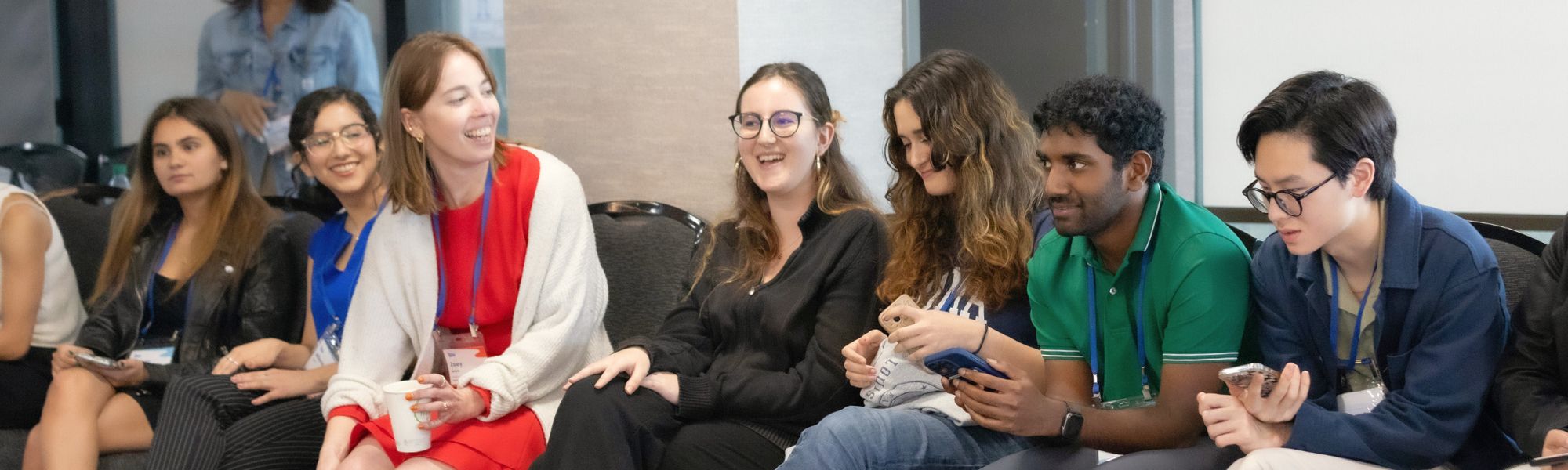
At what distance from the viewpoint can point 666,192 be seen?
392cm

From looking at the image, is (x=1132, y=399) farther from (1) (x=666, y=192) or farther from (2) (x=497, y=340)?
(1) (x=666, y=192)

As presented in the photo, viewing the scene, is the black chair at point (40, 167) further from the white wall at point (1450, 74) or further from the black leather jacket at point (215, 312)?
the white wall at point (1450, 74)

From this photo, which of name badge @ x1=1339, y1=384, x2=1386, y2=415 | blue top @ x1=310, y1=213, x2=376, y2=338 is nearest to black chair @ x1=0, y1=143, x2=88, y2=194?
blue top @ x1=310, y1=213, x2=376, y2=338

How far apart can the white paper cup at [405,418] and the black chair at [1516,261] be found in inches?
79.1

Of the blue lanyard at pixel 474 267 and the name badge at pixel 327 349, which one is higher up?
the blue lanyard at pixel 474 267

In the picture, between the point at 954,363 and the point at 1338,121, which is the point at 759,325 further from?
the point at 1338,121

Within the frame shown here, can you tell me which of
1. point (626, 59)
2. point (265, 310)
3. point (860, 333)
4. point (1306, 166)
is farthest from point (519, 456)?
point (1306, 166)

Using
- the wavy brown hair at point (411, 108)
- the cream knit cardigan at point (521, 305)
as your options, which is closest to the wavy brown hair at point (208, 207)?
the cream knit cardigan at point (521, 305)

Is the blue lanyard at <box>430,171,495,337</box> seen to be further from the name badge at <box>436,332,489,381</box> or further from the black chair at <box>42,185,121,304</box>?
the black chair at <box>42,185,121,304</box>

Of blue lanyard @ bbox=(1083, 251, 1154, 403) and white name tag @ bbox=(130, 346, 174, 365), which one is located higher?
blue lanyard @ bbox=(1083, 251, 1154, 403)

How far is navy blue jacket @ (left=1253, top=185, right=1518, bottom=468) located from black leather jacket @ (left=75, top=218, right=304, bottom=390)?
2721mm

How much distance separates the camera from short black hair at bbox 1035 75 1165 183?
2305 millimetres

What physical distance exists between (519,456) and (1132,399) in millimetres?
1329

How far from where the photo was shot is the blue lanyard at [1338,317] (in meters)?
2.17
